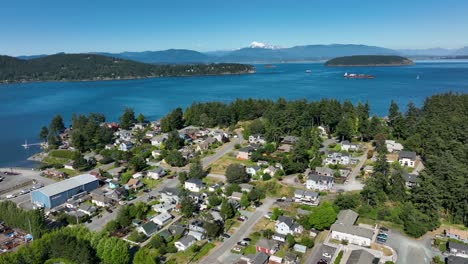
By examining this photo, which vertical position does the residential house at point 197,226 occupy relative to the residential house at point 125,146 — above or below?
below

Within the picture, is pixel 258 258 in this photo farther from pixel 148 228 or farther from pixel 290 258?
pixel 148 228

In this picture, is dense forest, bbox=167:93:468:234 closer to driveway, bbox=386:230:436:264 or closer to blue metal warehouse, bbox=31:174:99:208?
driveway, bbox=386:230:436:264

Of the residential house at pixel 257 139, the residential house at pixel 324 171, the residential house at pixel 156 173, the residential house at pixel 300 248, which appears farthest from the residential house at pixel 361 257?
the residential house at pixel 257 139

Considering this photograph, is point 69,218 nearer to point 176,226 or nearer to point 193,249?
point 176,226

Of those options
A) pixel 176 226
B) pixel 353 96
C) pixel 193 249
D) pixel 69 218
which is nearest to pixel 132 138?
pixel 69 218

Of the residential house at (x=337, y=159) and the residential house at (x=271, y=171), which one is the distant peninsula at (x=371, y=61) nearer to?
Answer: the residential house at (x=337, y=159)

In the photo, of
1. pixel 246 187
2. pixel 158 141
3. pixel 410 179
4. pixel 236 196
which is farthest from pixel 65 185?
pixel 410 179
